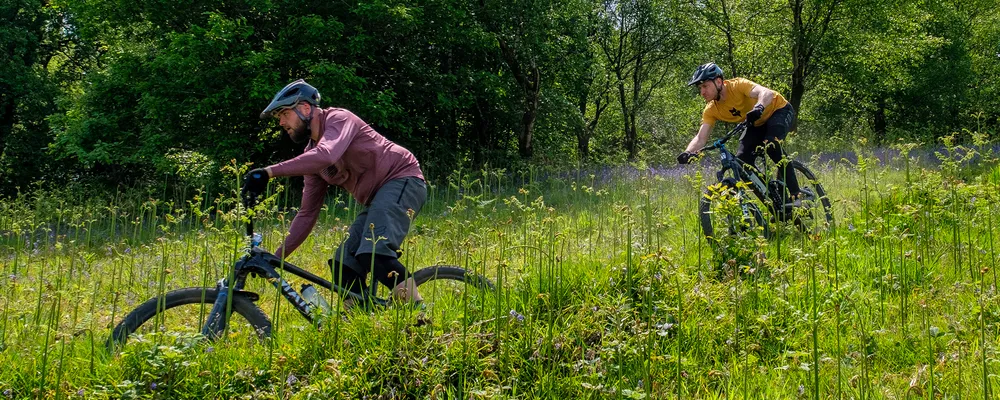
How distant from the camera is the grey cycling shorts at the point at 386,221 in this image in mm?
3766

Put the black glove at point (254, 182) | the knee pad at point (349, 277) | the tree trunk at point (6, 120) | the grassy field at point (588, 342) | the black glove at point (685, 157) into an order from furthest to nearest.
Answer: the tree trunk at point (6, 120)
the black glove at point (685, 157)
the knee pad at point (349, 277)
the black glove at point (254, 182)
the grassy field at point (588, 342)

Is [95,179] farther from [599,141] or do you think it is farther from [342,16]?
[599,141]

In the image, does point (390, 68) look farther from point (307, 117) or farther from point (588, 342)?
point (588, 342)

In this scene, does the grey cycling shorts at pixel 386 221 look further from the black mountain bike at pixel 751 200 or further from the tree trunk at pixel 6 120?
the tree trunk at pixel 6 120

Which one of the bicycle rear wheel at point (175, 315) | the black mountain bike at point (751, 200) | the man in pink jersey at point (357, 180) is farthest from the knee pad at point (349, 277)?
the black mountain bike at point (751, 200)

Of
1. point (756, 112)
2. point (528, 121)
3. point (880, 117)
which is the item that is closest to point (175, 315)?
point (756, 112)

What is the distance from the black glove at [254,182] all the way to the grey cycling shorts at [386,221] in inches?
23.6

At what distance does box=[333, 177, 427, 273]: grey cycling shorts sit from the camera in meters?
3.77

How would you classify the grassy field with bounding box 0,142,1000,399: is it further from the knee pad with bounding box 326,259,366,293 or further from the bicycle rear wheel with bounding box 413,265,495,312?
the knee pad with bounding box 326,259,366,293

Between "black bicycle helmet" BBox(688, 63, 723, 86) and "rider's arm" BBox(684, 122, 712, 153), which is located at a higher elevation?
"black bicycle helmet" BBox(688, 63, 723, 86)

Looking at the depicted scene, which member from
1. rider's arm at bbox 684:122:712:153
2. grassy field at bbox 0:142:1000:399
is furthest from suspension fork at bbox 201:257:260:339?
rider's arm at bbox 684:122:712:153

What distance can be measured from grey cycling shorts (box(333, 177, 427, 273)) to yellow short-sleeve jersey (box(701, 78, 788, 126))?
11.2 feet

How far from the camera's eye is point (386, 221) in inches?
154

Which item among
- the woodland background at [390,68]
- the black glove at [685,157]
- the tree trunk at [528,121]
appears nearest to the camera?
the black glove at [685,157]
